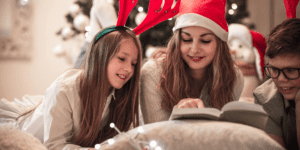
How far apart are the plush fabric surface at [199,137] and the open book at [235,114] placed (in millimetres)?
19

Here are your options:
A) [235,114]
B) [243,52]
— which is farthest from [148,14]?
A: [243,52]

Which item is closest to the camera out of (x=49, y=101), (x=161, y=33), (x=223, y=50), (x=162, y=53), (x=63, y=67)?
(x=49, y=101)

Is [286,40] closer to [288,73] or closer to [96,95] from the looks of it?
[288,73]

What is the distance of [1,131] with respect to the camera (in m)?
0.62

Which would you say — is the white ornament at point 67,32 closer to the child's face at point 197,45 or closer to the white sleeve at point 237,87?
the child's face at point 197,45

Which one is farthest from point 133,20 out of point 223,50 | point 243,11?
point 223,50

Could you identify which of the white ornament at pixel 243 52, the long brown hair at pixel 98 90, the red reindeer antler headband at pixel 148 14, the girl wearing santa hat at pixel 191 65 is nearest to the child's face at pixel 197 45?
the girl wearing santa hat at pixel 191 65

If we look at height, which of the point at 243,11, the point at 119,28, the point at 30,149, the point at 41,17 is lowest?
the point at 30,149

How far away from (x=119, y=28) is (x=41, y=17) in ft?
8.74

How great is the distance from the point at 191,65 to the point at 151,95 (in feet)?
0.78

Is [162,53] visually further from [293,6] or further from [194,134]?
[194,134]

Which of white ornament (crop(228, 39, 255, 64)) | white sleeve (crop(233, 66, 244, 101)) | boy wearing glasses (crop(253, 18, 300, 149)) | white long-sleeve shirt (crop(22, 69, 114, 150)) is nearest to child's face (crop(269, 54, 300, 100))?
boy wearing glasses (crop(253, 18, 300, 149))

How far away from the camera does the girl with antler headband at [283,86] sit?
84 centimetres

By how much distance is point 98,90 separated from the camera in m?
1.03
